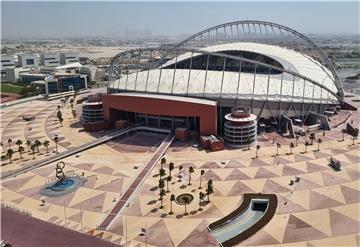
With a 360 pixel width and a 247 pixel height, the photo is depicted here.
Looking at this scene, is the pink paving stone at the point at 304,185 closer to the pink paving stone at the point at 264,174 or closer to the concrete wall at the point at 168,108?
the pink paving stone at the point at 264,174

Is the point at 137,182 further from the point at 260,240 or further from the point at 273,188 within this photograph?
the point at 260,240

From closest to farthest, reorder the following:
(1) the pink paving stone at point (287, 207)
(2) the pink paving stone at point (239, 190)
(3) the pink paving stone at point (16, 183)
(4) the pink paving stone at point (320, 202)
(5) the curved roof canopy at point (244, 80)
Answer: (1) the pink paving stone at point (287, 207) → (4) the pink paving stone at point (320, 202) → (2) the pink paving stone at point (239, 190) → (3) the pink paving stone at point (16, 183) → (5) the curved roof canopy at point (244, 80)

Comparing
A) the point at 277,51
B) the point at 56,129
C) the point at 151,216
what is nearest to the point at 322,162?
the point at 151,216

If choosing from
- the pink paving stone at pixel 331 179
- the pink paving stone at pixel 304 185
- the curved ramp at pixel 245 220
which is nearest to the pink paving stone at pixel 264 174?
the pink paving stone at pixel 304 185

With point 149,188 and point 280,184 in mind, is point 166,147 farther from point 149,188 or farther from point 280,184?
point 280,184

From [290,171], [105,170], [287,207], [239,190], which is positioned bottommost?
[287,207]

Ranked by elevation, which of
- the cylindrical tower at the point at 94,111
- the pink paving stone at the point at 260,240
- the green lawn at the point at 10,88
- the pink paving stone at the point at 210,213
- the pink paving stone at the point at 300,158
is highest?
the cylindrical tower at the point at 94,111

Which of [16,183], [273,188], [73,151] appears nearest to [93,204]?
[16,183]

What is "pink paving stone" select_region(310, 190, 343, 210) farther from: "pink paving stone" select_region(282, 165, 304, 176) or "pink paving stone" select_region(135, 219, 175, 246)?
"pink paving stone" select_region(135, 219, 175, 246)
